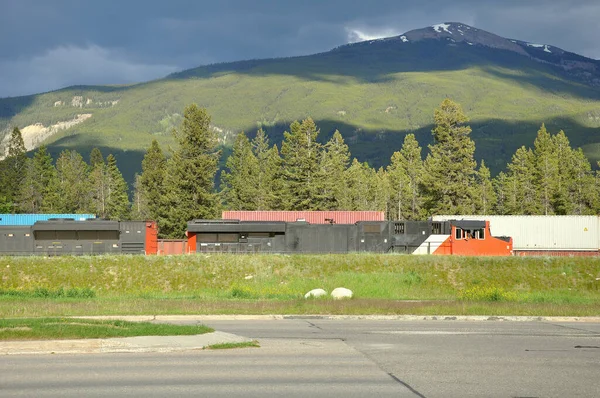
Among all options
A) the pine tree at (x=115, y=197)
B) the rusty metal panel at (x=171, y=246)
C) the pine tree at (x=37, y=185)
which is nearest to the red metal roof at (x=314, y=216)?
the rusty metal panel at (x=171, y=246)

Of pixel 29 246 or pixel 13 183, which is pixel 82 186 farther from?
pixel 29 246

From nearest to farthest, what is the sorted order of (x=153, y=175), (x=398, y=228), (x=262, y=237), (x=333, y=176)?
(x=262, y=237) → (x=398, y=228) → (x=333, y=176) → (x=153, y=175)

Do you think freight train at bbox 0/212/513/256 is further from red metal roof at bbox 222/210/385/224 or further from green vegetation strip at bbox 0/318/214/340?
green vegetation strip at bbox 0/318/214/340

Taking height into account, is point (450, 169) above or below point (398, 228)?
above

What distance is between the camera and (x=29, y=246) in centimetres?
6325

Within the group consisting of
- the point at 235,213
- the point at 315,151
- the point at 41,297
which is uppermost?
the point at 315,151

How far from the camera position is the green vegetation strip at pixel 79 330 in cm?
2017

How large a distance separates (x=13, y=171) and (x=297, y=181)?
168 feet

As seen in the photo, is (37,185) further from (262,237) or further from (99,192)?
(262,237)

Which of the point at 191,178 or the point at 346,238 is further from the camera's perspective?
the point at 191,178

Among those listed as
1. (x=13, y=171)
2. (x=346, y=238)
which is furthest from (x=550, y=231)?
(x=13, y=171)

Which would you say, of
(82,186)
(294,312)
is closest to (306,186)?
(82,186)

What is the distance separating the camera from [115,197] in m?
123

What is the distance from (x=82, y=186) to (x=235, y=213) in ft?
177
